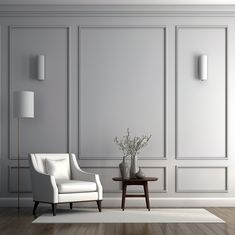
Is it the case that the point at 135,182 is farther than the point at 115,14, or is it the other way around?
the point at 115,14

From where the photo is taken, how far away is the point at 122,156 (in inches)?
306

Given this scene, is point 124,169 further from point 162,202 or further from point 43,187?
point 43,187

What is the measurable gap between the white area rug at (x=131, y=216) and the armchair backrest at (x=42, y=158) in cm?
59

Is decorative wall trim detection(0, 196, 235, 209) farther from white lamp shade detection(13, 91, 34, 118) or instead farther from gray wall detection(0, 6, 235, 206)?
white lamp shade detection(13, 91, 34, 118)

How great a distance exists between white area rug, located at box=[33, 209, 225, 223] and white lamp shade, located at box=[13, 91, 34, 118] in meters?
1.34

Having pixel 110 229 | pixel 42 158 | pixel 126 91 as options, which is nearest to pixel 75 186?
pixel 42 158

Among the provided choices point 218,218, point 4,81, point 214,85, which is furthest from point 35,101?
point 218,218

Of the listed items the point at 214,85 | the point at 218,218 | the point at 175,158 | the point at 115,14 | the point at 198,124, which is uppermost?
the point at 115,14

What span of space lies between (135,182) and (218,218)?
1.20 metres

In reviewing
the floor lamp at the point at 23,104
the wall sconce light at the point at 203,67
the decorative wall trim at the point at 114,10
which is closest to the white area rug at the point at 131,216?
the floor lamp at the point at 23,104

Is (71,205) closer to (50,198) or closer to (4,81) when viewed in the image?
(50,198)

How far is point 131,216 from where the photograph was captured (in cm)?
668

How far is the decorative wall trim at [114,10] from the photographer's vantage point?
7.76 meters

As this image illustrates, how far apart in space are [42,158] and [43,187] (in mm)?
542
